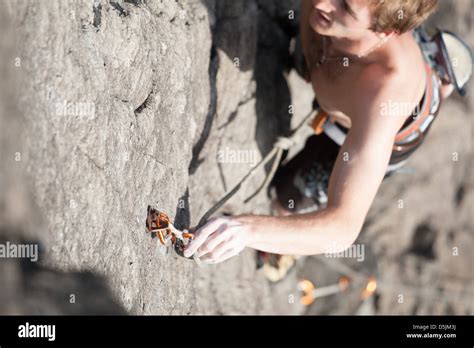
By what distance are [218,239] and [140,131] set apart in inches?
12.6

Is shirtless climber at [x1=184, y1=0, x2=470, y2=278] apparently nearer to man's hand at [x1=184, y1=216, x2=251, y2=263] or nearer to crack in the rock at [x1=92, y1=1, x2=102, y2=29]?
man's hand at [x1=184, y1=216, x2=251, y2=263]

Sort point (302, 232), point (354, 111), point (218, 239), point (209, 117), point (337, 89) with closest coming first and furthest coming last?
1. point (218, 239)
2. point (302, 232)
3. point (354, 111)
4. point (337, 89)
5. point (209, 117)

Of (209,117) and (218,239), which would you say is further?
(209,117)

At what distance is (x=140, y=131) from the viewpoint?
1.55m

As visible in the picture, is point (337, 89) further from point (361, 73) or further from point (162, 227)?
point (162, 227)

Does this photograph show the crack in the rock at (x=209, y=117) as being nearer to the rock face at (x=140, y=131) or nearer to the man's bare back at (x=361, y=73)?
the rock face at (x=140, y=131)

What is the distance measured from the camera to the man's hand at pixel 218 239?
1.54 metres

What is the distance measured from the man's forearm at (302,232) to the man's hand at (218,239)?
0.13ft

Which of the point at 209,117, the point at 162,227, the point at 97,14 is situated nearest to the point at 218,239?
the point at 162,227
